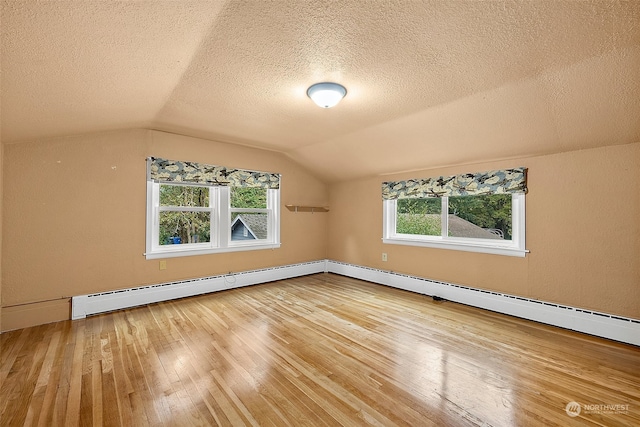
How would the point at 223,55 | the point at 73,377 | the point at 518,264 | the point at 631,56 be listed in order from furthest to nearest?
the point at 518,264 < the point at 73,377 < the point at 223,55 < the point at 631,56

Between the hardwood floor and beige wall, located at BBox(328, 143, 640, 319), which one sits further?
beige wall, located at BBox(328, 143, 640, 319)

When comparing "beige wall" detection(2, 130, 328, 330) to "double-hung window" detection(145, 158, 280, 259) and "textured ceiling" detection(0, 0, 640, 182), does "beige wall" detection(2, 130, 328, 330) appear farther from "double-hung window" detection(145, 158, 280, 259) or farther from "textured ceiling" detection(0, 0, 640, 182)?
"textured ceiling" detection(0, 0, 640, 182)

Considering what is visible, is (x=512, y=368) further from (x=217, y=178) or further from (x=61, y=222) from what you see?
(x=61, y=222)

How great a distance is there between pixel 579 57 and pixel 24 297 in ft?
17.0

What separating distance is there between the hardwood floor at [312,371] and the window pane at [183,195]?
4.80 ft

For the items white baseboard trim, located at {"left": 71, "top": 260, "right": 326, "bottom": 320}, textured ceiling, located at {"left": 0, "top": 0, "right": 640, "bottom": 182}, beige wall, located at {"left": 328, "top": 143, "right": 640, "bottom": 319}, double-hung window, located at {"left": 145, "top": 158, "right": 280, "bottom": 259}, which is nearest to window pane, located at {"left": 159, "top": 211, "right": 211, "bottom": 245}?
double-hung window, located at {"left": 145, "top": 158, "right": 280, "bottom": 259}

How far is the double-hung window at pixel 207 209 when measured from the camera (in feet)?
12.3

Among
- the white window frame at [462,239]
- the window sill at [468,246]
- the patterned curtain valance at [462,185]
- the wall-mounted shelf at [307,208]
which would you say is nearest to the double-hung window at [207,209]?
the wall-mounted shelf at [307,208]

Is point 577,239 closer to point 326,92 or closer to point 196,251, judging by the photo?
point 326,92

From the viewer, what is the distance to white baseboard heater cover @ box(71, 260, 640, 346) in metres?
2.71

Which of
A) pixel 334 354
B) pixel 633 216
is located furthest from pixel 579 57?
pixel 334 354

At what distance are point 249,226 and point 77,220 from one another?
2.19m

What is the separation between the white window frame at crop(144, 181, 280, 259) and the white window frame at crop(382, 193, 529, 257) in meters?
1.90

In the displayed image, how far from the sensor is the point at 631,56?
68.6 inches
